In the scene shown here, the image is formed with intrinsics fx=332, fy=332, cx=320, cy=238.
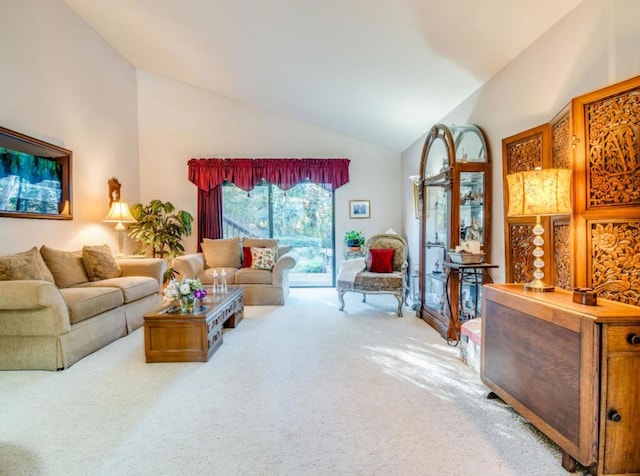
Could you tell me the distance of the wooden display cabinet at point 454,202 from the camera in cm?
310

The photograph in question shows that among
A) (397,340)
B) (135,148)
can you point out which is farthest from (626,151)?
(135,148)

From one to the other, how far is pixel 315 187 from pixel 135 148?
125 inches

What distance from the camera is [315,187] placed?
6.05 meters

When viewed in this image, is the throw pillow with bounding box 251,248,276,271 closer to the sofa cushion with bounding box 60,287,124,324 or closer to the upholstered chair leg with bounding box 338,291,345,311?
the upholstered chair leg with bounding box 338,291,345,311

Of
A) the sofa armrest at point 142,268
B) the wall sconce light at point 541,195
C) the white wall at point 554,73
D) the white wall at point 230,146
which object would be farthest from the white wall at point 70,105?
A: the white wall at point 554,73

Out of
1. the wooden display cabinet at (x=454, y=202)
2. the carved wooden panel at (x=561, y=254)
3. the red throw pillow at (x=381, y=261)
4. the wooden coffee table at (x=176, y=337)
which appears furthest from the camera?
Answer: the red throw pillow at (x=381, y=261)

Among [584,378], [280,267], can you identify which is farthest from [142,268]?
[584,378]

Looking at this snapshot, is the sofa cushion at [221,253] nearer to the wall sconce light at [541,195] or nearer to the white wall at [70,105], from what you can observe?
the white wall at [70,105]

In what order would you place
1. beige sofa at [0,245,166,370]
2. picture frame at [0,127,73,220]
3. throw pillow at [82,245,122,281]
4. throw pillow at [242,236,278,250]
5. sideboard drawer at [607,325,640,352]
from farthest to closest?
throw pillow at [242,236,278,250]
throw pillow at [82,245,122,281]
picture frame at [0,127,73,220]
beige sofa at [0,245,166,370]
sideboard drawer at [607,325,640,352]

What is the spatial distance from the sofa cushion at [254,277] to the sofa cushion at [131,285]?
111 cm

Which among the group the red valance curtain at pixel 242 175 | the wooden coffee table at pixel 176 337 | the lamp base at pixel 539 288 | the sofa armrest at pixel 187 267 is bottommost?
the wooden coffee table at pixel 176 337

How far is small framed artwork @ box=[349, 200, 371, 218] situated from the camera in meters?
6.03

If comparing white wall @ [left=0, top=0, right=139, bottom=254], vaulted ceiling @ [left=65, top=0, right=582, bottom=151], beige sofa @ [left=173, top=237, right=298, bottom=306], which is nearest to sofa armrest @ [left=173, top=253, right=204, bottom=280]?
beige sofa @ [left=173, top=237, right=298, bottom=306]

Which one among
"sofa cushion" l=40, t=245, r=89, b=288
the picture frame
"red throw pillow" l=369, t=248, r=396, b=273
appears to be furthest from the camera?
"red throw pillow" l=369, t=248, r=396, b=273
